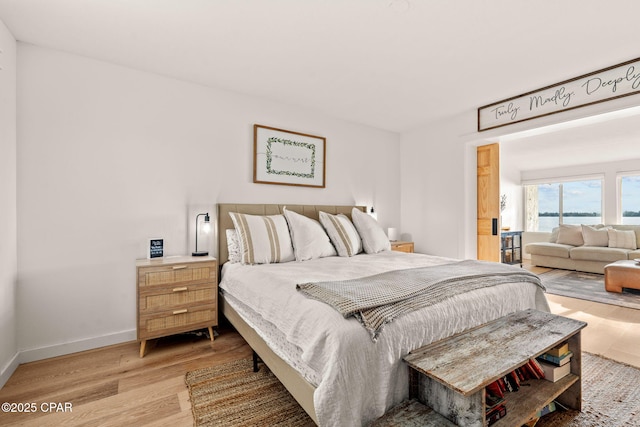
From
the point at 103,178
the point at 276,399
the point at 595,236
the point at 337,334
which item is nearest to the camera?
the point at 337,334

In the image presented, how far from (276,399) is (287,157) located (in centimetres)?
252

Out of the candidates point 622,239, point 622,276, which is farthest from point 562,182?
point 622,276

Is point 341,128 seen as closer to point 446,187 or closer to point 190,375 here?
point 446,187

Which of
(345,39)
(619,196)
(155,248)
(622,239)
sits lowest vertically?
(622,239)

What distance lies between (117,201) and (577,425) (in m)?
3.56

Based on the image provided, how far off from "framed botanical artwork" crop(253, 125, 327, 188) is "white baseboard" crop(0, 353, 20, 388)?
2.38 meters

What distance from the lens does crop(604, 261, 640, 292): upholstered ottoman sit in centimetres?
411

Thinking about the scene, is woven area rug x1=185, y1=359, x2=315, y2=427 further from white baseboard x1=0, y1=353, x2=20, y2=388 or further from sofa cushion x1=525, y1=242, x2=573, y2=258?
sofa cushion x1=525, y1=242, x2=573, y2=258

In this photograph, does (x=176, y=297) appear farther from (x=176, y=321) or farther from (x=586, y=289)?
(x=586, y=289)

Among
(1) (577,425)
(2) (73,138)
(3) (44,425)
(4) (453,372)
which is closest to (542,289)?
(1) (577,425)

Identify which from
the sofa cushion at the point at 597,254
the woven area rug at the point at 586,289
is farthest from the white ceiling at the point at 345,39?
the sofa cushion at the point at 597,254

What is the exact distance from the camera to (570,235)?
6.29m

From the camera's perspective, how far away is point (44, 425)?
1.63 metres

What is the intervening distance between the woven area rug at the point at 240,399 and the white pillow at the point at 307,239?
3.49 ft
